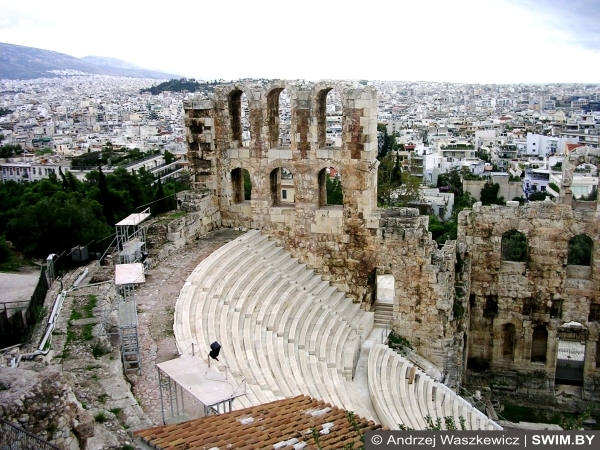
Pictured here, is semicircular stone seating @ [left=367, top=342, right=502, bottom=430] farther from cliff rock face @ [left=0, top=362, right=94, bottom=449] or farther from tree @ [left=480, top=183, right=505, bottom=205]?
tree @ [left=480, top=183, right=505, bottom=205]

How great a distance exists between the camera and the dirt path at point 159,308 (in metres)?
11.7

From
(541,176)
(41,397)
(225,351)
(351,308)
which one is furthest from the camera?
(541,176)

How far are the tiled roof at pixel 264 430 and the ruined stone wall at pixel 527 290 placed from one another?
11205 mm

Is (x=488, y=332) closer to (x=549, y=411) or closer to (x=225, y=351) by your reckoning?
(x=549, y=411)

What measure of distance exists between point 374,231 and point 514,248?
49.0ft

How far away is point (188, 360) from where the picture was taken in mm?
11039

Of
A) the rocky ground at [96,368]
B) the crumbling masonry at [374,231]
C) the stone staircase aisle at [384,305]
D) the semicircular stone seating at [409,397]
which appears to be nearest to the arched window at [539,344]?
the crumbling masonry at [374,231]

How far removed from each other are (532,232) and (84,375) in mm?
14702

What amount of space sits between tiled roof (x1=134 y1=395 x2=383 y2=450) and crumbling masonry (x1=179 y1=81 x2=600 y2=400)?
363 inches

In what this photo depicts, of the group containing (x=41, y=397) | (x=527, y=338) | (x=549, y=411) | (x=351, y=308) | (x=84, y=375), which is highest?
(x=41, y=397)

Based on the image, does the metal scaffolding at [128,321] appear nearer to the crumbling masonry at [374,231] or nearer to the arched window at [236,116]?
the crumbling masonry at [374,231]

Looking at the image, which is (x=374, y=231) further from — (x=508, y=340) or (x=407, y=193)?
(x=407, y=193)

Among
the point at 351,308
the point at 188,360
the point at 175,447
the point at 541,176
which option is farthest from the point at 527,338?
the point at 541,176

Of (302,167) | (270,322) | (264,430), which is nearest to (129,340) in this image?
(264,430)
